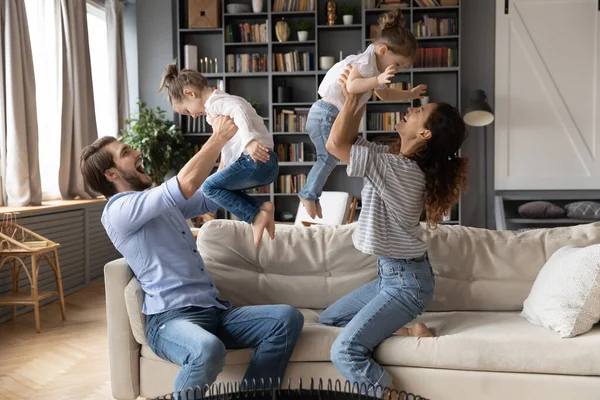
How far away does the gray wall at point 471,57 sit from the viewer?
23.3ft

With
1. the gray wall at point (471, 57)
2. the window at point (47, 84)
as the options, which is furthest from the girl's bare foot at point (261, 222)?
the gray wall at point (471, 57)

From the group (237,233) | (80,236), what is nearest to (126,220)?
(237,233)

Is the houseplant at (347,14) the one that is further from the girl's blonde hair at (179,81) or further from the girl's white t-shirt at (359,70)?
the girl's blonde hair at (179,81)

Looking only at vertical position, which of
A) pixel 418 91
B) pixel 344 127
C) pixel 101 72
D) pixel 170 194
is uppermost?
pixel 101 72

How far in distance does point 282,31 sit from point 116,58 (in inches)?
72.4

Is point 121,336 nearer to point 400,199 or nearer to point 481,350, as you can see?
point 400,199

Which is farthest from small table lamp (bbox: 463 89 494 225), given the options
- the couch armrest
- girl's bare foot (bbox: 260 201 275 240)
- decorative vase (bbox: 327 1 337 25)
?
the couch armrest

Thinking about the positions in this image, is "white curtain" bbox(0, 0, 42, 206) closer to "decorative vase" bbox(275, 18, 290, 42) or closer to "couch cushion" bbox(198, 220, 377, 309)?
"decorative vase" bbox(275, 18, 290, 42)

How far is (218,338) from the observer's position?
7.54 ft

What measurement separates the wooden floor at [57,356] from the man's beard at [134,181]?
1.23 metres

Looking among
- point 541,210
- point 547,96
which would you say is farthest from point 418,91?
point 547,96

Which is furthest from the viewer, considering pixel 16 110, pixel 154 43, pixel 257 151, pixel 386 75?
pixel 154 43

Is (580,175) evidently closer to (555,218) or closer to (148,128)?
(555,218)

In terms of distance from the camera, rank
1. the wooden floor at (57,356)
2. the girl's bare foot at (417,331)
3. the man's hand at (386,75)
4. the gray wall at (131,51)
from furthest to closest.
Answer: the gray wall at (131,51), the wooden floor at (57,356), the girl's bare foot at (417,331), the man's hand at (386,75)
